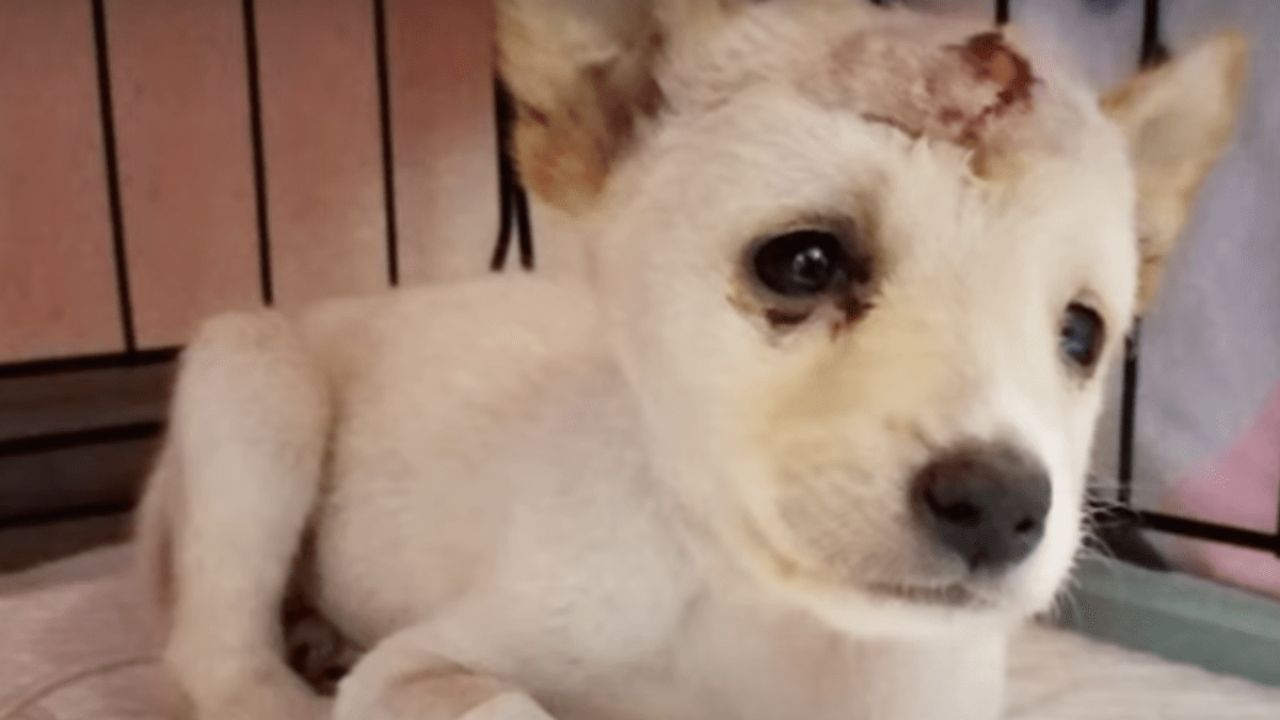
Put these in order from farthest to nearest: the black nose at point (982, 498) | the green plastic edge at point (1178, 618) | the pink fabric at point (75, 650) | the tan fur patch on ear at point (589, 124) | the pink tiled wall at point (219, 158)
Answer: the pink tiled wall at point (219, 158)
the green plastic edge at point (1178, 618)
the pink fabric at point (75, 650)
the tan fur patch on ear at point (589, 124)
the black nose at point (982, 498)

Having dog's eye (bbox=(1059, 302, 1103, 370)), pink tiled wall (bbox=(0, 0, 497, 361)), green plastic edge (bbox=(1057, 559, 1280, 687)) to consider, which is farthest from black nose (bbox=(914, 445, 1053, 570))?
pink tiled wall (bbox=(0, 0, 497, 361))

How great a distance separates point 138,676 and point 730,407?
637mm

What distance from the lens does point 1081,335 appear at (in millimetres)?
895

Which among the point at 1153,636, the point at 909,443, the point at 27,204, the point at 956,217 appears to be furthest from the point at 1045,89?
the point at 27,204

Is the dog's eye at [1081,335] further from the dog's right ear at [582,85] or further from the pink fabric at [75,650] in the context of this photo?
the pink fabric at [75,650]

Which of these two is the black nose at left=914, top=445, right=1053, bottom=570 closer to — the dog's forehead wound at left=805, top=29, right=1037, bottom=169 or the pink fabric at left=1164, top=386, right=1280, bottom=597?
the dog's forehead wound at left=805, top=29, right=1037, bottom=169

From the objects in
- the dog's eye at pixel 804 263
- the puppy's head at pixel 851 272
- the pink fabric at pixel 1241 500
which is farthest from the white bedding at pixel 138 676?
the dog's eye at pixel 804 263

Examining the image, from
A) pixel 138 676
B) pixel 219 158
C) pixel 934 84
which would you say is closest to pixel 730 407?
pixel 934 84

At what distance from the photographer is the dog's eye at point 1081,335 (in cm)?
88

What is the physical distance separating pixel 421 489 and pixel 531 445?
0.14 m

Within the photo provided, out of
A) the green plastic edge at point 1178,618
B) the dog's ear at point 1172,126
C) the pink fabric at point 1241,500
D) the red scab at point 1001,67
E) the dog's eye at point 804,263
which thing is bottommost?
the green plastic edge at point 1178,618

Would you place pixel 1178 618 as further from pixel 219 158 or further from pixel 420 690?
pixel 219 158

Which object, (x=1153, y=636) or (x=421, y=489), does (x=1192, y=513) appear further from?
(x=421, y=489)

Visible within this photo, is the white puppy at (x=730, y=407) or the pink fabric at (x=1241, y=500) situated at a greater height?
the white puppy at (x=730, y=407)
